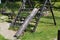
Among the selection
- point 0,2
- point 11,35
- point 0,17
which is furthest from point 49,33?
point 0,2

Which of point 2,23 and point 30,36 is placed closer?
point 30,36

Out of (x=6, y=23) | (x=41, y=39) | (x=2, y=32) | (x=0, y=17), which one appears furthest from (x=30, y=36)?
(x=0, y=17)

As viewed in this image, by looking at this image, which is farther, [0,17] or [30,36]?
[0,17]

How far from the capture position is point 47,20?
29.9ft

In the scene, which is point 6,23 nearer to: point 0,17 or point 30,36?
point 0,17

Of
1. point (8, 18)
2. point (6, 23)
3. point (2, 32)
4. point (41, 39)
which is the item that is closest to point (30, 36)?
point (41, 39)

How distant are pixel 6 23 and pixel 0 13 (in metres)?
1.55

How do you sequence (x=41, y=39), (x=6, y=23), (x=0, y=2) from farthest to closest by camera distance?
(x=0, y=2)
(x=6, y=23)
(x=41, y=39)

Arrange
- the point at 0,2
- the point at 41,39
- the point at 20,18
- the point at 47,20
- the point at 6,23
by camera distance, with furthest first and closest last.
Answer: the point at 0,2 < the point at 47,20 < the point at 6,23 < the point at 20,18 < the point at 41,39

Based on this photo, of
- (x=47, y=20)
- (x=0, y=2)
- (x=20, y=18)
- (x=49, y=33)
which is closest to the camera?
(x=49, y=33)

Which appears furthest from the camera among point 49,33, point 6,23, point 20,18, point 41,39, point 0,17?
point 0,17

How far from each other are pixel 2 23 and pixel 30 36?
2.34 metres

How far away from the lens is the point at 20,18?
7785 millimetres

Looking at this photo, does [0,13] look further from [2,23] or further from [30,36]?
[30,36]
